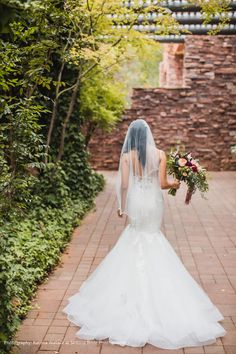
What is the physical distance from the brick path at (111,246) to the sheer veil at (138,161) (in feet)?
4.19

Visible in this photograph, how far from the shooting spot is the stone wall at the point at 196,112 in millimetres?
14484

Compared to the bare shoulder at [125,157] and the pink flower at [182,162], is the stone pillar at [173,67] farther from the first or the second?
the bare shoulder at [125,157]

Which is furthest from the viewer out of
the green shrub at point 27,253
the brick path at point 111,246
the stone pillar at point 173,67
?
the stone pillar at point 173,67

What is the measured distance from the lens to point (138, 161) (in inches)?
165

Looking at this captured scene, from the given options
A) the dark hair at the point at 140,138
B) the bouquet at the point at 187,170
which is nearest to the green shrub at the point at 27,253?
the dark hair at the point at 140,138

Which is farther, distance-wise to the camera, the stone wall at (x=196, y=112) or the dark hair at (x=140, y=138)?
the stone wall at (x=196, y=112)

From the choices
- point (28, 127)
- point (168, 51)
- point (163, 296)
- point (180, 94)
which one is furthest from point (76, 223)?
point (168, 51)

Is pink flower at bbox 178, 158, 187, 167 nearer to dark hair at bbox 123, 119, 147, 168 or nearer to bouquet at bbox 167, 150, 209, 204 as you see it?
bouquet at bbox 167, 150, 209, 204

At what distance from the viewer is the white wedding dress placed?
3615 mm

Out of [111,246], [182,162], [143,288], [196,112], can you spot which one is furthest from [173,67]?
[143,288]

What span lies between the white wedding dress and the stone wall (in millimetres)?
10837

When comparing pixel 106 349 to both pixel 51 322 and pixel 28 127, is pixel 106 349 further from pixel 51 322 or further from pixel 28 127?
pixel 28 127

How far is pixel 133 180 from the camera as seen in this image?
4.23 metres

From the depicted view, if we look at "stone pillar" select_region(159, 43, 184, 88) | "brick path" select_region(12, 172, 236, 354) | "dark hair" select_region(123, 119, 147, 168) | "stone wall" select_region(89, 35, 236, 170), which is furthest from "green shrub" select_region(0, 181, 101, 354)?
"stone pillar" select_region(159, 43, 184, 88)
